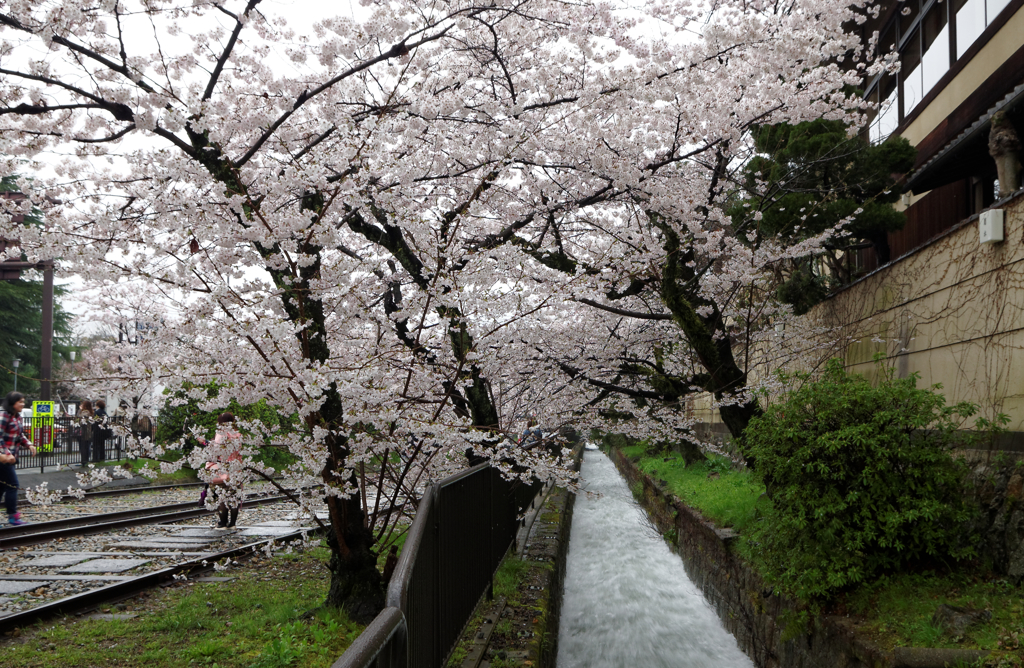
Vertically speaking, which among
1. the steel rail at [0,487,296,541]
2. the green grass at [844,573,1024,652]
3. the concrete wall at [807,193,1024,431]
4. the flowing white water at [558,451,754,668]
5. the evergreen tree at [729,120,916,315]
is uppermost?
the evergreen tree at [729,120,916,315]

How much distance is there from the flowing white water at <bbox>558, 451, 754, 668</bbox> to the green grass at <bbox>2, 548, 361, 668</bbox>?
120 inches

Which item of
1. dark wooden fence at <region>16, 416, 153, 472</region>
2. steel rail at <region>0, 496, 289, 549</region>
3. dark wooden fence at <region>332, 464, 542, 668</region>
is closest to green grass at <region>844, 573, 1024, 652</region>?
dark wooden fence at <region>332, 464, 542, 668</region>

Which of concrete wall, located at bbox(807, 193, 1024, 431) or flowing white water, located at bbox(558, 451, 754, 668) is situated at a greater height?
concrete wall, located at bbox(807, 193, 1024, 431)

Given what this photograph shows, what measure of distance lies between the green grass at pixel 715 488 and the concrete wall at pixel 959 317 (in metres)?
2.07

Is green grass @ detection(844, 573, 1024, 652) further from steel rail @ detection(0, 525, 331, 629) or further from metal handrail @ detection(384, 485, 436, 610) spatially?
steel rail @ detection(0, 525, 331, 629)

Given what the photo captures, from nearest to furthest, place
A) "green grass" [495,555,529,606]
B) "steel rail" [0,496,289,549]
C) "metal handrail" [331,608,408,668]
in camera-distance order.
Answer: "metal handrail" [331,608,408,668]
"green grass" [495,555,529,606]
"steel rail" [0,496,289,549]

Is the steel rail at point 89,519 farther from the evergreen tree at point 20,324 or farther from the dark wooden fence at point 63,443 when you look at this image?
the evergreen tree at point 20,324

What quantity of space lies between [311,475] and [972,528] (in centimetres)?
508

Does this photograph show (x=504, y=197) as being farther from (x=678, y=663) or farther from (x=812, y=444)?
(x=678, y=663)

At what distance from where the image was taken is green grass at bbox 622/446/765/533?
9.29 m

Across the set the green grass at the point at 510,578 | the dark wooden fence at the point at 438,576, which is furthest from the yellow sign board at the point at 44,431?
the dark wooden fence at the point at 438,576

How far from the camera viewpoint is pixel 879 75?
1428 centimetres

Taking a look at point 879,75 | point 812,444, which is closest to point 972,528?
point 812,444

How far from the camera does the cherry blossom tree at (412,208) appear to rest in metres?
4.96
